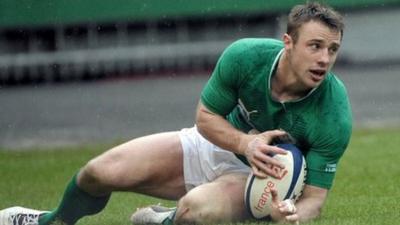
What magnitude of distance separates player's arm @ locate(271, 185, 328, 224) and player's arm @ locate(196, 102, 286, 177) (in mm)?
171

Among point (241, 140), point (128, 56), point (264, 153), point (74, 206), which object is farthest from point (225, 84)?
point (128, 56)

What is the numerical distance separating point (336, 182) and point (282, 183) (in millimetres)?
3892

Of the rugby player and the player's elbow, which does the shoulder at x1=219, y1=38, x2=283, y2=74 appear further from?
the player's elbow

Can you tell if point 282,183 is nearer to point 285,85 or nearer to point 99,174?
point 285,85

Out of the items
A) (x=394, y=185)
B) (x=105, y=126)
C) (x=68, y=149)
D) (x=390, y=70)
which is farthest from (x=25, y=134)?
(x=390, y=70)

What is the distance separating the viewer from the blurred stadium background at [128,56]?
790 inches

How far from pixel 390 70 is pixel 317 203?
17415mm

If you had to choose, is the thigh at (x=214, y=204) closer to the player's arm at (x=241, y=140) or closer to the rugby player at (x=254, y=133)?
the rugby player at (x=254, y=133)

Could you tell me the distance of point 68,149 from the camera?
582 inches

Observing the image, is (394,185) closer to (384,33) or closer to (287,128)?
(287,128)

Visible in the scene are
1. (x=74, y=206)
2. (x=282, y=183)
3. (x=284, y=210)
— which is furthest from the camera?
(x=74, y=206)

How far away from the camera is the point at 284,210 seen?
23.7 feet

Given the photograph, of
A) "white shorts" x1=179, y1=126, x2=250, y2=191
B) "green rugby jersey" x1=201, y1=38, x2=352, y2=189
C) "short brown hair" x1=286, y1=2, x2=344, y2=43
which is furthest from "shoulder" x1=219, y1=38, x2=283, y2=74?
"white shorts" x1=179, y1=126, x2=250, y2=191

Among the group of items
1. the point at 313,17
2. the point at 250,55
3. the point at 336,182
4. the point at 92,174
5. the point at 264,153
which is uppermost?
the point at 313,17
